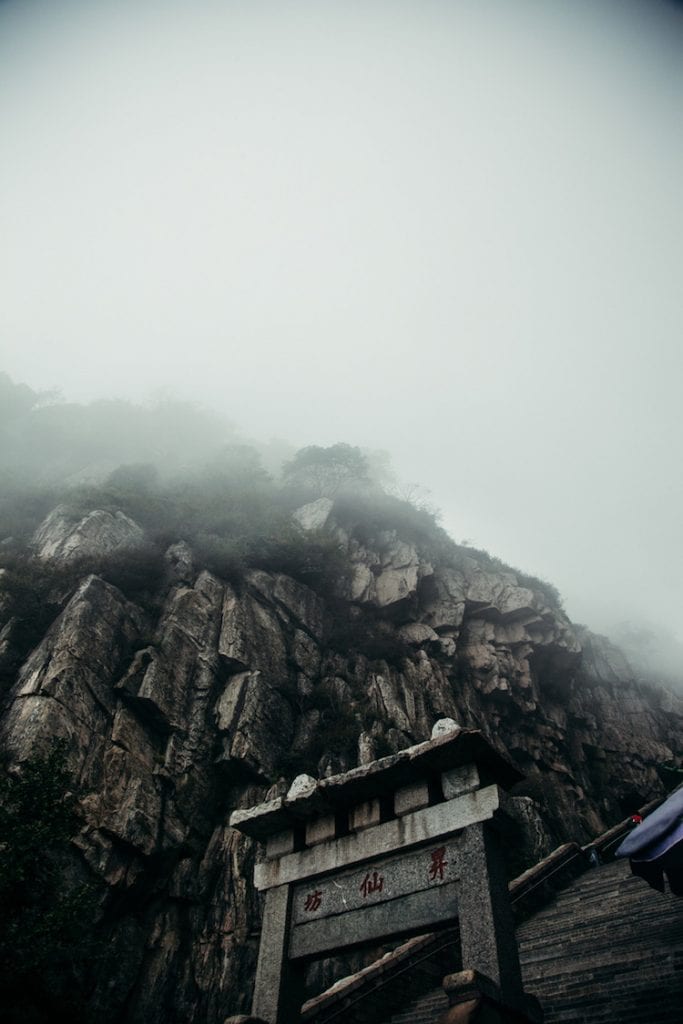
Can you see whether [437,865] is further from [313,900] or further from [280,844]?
[280,844]

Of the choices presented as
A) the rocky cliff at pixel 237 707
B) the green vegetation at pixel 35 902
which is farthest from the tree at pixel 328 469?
the green vegetation at pixel 35 902

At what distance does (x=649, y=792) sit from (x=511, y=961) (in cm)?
2594

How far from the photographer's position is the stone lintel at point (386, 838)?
26.1 ft

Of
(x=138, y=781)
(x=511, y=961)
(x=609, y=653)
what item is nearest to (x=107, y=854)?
(x=138, y=781)

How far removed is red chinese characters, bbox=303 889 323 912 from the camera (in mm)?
8746

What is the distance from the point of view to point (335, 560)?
→ 28.5 meters

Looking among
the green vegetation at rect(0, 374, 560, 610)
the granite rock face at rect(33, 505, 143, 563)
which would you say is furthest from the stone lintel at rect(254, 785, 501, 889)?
the granite rock face at rect(33, 505, 143, 563)

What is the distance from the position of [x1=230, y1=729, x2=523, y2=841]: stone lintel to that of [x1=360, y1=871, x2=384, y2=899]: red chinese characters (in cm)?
99

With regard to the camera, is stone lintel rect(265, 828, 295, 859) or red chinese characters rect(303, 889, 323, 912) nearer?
red chinese characters rect(303, 889, 323, 912)

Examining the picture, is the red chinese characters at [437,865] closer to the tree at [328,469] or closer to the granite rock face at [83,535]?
the granite rock face at [83,535]

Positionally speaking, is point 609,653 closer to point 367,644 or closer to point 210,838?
point 367,644

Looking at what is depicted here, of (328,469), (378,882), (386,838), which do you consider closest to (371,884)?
(378,882)

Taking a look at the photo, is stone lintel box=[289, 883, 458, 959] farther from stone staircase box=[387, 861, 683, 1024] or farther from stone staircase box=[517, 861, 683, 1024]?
stone staircase box=[517, 861, 683, 1024]

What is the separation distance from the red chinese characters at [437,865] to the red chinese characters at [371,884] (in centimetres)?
78
